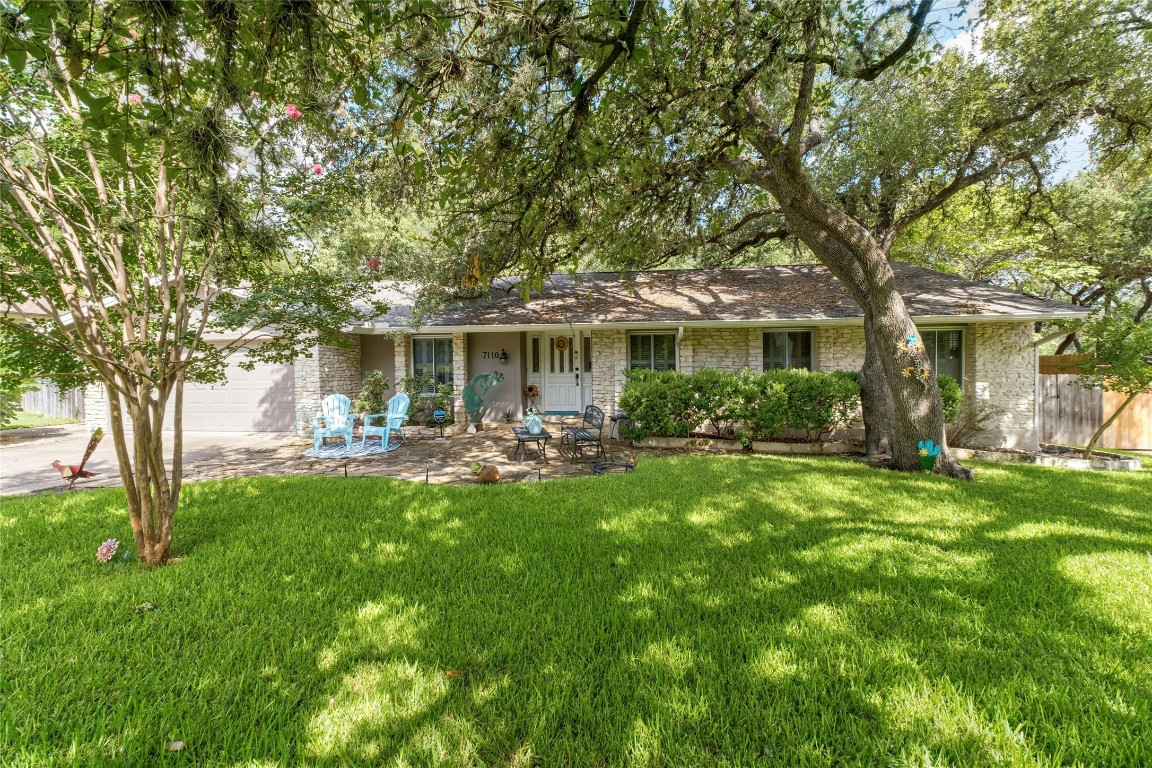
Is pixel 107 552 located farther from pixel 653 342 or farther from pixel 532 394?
pixel 653 342

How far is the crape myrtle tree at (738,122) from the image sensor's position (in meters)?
3.76

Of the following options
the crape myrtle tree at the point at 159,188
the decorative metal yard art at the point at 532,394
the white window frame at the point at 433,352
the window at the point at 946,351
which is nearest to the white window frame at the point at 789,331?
the window at the point at 946,351

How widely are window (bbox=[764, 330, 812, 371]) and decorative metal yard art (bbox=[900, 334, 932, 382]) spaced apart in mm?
4294

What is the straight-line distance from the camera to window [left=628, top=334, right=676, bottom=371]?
11.7 meters

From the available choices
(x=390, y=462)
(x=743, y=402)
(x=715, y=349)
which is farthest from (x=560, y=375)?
(x=390, y=462)

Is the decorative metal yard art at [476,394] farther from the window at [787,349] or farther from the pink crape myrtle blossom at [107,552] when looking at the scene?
the pink crape myrtle blossom at [107,552]

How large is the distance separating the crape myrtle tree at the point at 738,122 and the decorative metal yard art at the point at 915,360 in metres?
0.04

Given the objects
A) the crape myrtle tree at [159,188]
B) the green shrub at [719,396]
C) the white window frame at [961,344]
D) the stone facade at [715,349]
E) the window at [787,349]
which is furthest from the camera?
the stone facade at [715,349]

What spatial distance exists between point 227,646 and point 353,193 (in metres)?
4.68

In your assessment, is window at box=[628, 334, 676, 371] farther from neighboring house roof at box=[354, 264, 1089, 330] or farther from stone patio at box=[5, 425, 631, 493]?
stone patio at box=[5, 425, 631, 493]

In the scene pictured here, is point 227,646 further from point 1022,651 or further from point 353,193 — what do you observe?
point 353,193

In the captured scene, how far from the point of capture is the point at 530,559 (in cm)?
374

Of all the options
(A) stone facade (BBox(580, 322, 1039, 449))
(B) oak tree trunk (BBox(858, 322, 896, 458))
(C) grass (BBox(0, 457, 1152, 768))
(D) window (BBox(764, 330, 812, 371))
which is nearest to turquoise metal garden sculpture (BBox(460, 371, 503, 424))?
(A) stone facade (BBox(580, 322, 1039, 449))

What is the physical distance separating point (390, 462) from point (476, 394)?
357 cm
